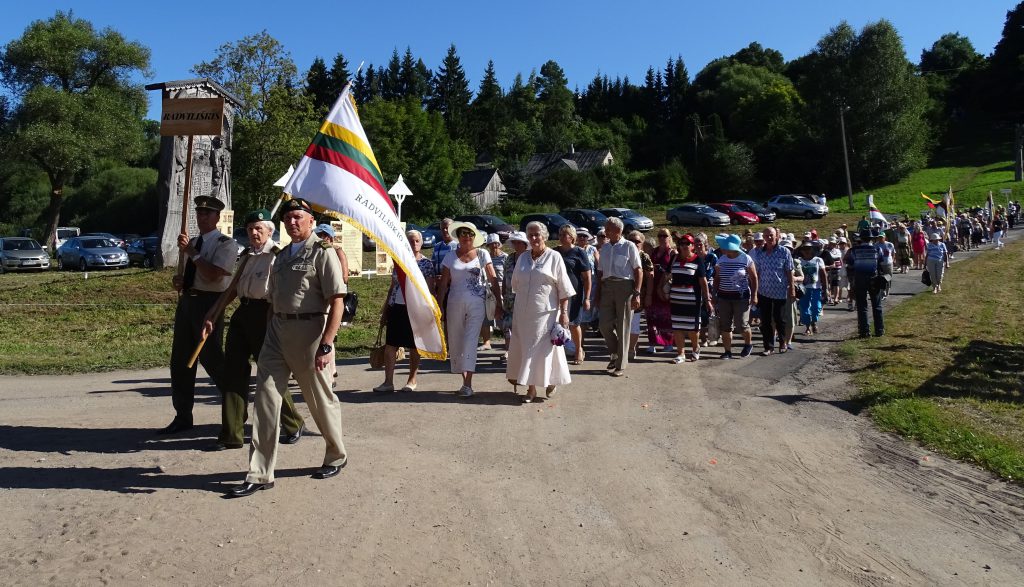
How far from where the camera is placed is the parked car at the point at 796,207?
48469 mm

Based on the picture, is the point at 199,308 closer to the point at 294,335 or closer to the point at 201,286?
the point at 201,286

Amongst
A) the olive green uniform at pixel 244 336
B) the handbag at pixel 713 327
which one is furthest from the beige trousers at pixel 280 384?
the handbag at pixel 713 327

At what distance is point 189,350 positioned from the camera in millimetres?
6461

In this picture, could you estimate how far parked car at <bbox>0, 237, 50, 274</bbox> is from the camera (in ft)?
92.9

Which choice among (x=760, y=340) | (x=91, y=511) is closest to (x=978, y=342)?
(x=760, y=340)

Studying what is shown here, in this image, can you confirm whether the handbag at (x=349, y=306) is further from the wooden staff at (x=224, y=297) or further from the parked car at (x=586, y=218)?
the parked car at (x=586, y=218)

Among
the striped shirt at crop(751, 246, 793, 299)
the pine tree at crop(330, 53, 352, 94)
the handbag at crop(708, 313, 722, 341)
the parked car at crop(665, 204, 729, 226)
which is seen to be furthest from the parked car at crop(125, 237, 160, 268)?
the pine tree at crop(330, 53, 352, 94)

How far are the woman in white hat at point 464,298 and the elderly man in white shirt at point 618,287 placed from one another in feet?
6.12

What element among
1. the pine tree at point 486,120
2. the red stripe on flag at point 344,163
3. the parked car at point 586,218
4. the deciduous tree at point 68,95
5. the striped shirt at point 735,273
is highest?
the pine tree at point 486,120

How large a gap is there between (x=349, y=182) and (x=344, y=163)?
0.17 metres

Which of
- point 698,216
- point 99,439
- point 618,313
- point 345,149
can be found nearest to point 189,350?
point 99,439

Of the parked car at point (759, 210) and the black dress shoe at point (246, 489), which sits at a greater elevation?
the parked car at point (759, 210)

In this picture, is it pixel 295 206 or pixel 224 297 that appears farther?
pixel 224 297

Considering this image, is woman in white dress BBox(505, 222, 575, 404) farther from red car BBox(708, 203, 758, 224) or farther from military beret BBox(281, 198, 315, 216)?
red car BBox(708, 203, 758, 224)
